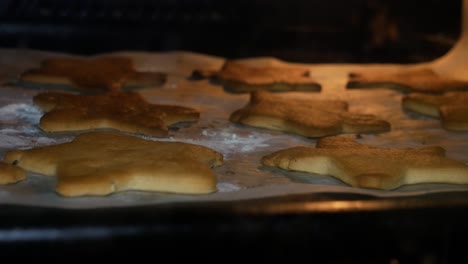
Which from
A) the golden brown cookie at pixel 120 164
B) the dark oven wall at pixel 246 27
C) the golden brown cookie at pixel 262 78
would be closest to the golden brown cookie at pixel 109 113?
the golden brown cookie at pixel 120 164

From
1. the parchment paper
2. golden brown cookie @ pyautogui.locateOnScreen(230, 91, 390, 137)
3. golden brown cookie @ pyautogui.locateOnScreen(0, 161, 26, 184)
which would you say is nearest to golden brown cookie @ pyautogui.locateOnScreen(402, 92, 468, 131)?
the parchment paper

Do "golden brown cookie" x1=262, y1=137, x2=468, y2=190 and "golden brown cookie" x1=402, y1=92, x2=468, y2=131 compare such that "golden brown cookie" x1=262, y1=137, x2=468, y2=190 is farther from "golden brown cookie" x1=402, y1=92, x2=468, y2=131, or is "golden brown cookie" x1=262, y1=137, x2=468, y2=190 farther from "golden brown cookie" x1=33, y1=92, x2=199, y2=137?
"golden brown cookie" x1=33, y1=92, x2=199, y2=137

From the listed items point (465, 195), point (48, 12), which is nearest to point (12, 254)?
point (465, 195)

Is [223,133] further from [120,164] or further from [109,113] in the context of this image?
[120,164]

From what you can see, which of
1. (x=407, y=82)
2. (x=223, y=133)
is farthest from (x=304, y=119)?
(x=407, y=82)

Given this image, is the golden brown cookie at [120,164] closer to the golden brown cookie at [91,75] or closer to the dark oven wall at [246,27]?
the golden brown cookie at [91,75]

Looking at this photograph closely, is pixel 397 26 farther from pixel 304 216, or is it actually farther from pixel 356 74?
pixel 304 216
